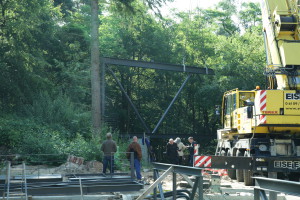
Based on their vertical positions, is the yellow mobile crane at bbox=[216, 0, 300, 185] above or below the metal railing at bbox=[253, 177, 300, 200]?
above

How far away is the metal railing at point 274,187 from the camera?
20.3ft

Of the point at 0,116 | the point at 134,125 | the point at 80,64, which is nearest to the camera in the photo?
the point at 0,116

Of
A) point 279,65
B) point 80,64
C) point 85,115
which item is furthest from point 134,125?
point 279,65

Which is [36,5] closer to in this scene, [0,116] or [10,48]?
[10,48]

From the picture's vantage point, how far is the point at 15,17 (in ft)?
96.8

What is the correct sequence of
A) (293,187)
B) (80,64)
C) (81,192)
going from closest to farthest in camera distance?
(293,187) → (81,192) → (80,64)

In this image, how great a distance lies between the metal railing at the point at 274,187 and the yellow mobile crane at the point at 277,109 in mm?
8449

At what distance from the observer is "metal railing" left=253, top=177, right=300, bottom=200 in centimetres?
618

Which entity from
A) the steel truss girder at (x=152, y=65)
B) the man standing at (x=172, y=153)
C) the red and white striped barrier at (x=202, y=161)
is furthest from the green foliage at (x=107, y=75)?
the red and white striped barrier at (x=202, y=161)

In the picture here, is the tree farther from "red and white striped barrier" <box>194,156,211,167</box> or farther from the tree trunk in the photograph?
Answer: "red and white striped barrier" <box>194,156,211,167</box>

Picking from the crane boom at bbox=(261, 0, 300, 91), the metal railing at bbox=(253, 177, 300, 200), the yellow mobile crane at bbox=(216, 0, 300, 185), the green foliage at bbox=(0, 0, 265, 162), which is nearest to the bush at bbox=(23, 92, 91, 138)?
the green foliage at bbox=(0, 0, 265, 162)

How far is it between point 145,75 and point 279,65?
28392 millimetres

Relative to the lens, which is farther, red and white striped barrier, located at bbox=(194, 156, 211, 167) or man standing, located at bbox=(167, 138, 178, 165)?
man standing, located at bbox=(167, 138, 178, 165)

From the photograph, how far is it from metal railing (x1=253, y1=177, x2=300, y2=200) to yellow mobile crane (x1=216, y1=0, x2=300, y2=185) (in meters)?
8.45
